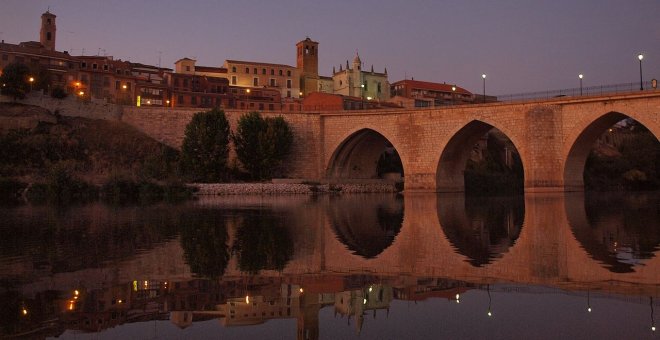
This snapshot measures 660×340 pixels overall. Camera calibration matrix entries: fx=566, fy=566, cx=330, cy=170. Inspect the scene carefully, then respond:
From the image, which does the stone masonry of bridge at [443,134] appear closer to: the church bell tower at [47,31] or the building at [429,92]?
the building at [429,92]

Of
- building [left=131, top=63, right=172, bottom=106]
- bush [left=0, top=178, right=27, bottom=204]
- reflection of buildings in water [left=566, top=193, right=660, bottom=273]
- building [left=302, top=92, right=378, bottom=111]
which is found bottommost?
reflection of buildings in water [left=566, top=193, right=660, bottom=273]

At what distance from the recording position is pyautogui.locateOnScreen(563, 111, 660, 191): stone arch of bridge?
34188 millimetres

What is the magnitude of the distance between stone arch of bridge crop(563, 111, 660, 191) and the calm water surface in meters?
23.7

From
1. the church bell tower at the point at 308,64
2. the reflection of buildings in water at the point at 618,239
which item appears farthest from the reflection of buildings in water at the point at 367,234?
the church bell tower at the point at 308,64

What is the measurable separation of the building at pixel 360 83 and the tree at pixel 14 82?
46.5 metres

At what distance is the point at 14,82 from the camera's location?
158 ft

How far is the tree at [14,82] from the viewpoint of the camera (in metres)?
48.0

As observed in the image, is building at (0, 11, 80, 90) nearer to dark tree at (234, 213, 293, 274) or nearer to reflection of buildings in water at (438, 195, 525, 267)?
dark tree at (234, 213, 293, 274)

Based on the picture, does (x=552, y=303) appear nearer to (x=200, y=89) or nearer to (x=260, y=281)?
(x=260, y=281)

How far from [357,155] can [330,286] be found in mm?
45753

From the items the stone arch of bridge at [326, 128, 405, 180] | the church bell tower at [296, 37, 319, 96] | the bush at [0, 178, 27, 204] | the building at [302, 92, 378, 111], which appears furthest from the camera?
the church bell tower at [296, 37, 319, 96]

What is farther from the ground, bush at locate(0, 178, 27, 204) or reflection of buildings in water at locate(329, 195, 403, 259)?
bush at locate(0, 178, 27, 204)

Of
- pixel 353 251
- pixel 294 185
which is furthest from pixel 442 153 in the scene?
pixel 353 251

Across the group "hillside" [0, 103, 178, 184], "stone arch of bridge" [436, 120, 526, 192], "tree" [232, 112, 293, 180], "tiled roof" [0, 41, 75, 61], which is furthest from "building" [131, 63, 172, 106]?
"stone arch of bridge" [436, 120, 526, 192]
